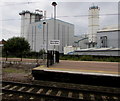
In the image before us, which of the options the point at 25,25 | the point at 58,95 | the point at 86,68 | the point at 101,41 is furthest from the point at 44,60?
the point at 25,25

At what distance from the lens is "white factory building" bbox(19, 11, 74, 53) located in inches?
2462

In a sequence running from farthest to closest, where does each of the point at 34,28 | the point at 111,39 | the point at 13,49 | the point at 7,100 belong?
1. the point at 34,28
2. the point at 111,39
3. the point at 13,49
4. the point at 7,100

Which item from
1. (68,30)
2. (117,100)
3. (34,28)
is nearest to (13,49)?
(117,100)

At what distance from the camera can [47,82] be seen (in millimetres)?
7297

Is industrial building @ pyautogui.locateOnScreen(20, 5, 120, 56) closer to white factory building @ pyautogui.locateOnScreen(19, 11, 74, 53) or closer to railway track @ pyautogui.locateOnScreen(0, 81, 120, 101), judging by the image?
white factory building @ pyautogui.locateOnScreen(19, 11, 74, 53)

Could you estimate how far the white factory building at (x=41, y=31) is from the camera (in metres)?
62.5

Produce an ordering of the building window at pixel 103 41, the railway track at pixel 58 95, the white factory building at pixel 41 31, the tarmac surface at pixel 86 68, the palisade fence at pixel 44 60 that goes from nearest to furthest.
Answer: the railway track at pixel 58 95, the tarmac surface at pixel 86 68, the palisade fence at pixel 44 60, the building window at pixel 103 41, the white factory building at pixel 41 31

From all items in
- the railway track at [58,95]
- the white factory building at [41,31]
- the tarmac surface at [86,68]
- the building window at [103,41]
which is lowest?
the railway track at [58,95]

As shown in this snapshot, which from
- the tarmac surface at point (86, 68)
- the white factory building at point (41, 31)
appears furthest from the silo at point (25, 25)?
the tarmac surface at point (86, 68)

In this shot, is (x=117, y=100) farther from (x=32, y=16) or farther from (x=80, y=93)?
(x=32, y=16)

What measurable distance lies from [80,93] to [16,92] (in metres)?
2.82

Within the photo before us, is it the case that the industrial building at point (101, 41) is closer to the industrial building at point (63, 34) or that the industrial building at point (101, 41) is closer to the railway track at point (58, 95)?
the industrial building at point (63, 34)

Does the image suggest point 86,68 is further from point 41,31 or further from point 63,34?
point 63,34

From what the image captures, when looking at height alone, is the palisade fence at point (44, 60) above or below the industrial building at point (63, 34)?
below
